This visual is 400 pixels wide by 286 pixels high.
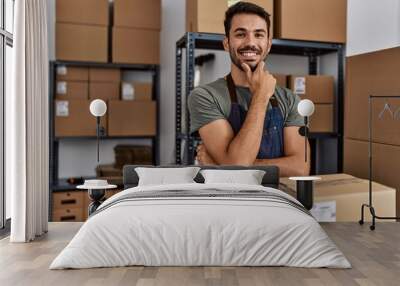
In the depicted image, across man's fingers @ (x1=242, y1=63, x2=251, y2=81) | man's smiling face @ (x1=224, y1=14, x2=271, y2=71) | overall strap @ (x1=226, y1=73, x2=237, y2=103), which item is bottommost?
overall strap @ (x1=226, y1=73, x2=237, y2=103)

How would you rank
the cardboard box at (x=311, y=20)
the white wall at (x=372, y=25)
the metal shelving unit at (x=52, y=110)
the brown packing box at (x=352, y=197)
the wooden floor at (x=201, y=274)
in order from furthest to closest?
the metal shelving unit at (x=52, y=110)
the cardboard box at (x=311, y=20)
the white wall at (x=372, y=25)
the brown packing box at (x=352, y=197)
the wooden floor at (x=201, y=274)

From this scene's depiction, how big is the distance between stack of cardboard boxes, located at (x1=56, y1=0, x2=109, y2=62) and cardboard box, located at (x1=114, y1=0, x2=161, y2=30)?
13cm

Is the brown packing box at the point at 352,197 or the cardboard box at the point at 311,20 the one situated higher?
the cardboard box at the point at 311,20

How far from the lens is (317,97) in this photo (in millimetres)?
5195

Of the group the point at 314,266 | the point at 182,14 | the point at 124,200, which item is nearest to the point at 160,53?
the point at 182,14

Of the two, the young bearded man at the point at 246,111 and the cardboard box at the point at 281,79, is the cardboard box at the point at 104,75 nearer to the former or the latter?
the young bearded man at the point at 246,111

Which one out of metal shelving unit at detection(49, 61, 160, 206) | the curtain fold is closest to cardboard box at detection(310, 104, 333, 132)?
metal shelving unit at detection(49, 61, 160, 206)

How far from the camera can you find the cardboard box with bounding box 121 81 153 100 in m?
5.75

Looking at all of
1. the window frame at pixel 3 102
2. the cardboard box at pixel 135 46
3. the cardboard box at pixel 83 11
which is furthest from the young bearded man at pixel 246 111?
the window frame at pixel 3 102

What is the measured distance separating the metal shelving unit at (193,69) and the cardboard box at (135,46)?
45 cm

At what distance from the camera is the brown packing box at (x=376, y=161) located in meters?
4.52

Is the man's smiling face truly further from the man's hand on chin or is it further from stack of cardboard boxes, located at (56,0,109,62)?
stack of cardboard boxes, located at (56,0,109,62)

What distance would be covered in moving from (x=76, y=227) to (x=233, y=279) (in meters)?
2.04

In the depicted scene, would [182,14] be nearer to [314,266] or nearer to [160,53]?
[160,53]
